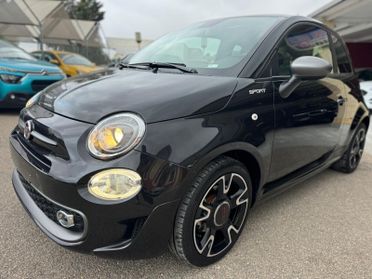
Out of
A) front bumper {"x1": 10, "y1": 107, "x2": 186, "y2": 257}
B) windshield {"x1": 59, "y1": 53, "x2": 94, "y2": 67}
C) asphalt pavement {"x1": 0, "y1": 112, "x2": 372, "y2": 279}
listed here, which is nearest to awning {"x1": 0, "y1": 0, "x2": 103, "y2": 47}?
windshield {"x1": 59, "y1": 53, "x2": 94, "y2": 67}

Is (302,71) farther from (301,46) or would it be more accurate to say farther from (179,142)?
(179,142)

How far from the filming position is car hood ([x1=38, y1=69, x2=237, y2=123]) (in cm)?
174

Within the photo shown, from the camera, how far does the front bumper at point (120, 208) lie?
5.21 feet

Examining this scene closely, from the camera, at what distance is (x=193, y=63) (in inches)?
94.3

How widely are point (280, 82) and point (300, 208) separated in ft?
3.88

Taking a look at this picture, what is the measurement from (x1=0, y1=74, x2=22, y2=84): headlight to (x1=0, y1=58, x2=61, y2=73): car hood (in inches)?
5.4

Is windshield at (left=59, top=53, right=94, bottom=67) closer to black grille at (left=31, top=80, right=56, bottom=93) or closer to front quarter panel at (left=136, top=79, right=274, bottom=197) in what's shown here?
black grille at (left=31, top=80, right=56, bottom=93)

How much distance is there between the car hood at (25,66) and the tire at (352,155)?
4.96 m

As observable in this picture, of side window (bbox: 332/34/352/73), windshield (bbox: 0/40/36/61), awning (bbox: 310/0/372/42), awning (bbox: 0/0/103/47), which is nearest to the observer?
side window (bbox: 332/34/352/73)

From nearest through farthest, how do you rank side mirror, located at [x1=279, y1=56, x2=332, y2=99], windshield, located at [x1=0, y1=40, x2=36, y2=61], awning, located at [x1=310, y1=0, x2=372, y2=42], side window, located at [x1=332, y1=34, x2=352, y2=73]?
side mirror, located at [x1=279, y1=56, x2=332, y2=99]
side window, located at [x1=332, y1=34, x2=352, y2=73]
windshield, located at [x1=0, y1=40, x2=36, y2=61]
awning, located at [x1=310, y1=0, x2=372, y2=42]

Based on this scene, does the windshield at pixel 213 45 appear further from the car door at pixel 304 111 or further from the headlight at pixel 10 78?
the headlight at pixel 10 78

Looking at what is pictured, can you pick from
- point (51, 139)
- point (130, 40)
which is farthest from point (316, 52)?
point (130, 40)

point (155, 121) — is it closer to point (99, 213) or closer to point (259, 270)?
point (99, 213)

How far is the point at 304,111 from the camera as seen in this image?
97.8 inches
